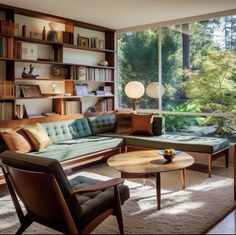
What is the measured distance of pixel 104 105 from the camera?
618 centimetres

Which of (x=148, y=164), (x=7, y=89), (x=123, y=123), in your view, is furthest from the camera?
(x=123, y=123)

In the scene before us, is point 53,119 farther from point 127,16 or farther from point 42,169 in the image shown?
point 42,169

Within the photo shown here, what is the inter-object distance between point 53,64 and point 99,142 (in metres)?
1.61

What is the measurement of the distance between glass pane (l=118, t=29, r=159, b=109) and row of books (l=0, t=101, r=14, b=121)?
2527mm

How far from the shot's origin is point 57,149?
421 cm

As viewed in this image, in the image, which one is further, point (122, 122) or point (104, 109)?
point (104, 109)

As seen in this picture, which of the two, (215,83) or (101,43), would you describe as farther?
(101,43)

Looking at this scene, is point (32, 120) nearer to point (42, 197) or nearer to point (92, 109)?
point (92, 109)

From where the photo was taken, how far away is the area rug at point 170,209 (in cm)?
279

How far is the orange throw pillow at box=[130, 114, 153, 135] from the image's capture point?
5.26 metres

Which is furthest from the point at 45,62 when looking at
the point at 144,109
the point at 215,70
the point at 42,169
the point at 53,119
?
the point at 42,169

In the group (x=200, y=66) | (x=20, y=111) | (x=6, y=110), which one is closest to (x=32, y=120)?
(x=20, y=111)

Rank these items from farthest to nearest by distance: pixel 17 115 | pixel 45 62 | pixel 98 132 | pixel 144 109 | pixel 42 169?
pixel 144 109
pixel 98 132
pixel 45 62
pixel 17 115
pixel 42 169

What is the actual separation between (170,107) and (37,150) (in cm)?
270
